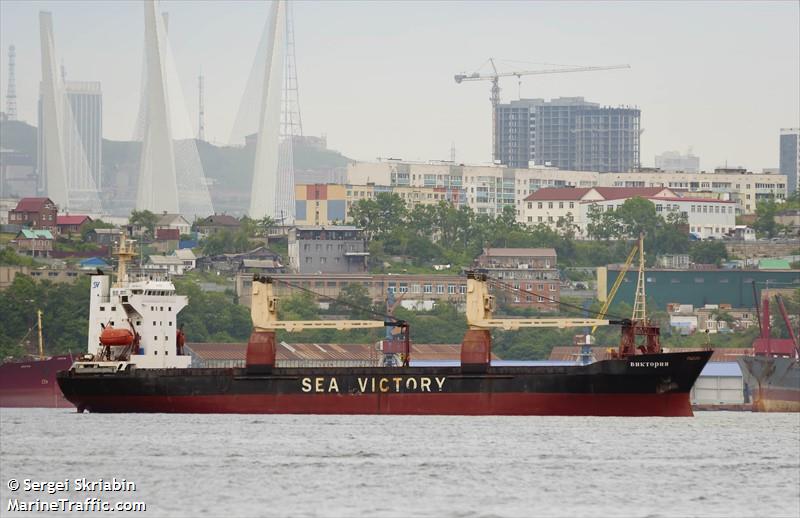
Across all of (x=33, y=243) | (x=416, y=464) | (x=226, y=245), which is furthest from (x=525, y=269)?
(x=416, y=464)

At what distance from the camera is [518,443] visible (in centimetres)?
7594

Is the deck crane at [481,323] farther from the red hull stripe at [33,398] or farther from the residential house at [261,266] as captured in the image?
the residential house at [261,266]

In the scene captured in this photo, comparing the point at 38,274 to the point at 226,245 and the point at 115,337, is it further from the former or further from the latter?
the point at 115,337

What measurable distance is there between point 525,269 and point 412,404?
96.0 metres

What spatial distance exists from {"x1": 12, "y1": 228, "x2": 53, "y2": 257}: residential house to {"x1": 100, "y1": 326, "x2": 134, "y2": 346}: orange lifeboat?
99740 millimetres

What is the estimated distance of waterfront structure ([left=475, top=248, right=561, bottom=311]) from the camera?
595 ft

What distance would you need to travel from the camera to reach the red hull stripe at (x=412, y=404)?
9038 cm

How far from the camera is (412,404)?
91.7 metres

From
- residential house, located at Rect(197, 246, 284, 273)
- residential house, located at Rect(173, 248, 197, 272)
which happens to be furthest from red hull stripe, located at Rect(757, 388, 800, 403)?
residential house, located at Rect(173, 248, 197, 272)

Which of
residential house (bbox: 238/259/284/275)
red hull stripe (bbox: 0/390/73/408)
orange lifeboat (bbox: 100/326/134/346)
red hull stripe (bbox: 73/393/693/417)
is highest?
residential house (bbox: 238/259/284/275)

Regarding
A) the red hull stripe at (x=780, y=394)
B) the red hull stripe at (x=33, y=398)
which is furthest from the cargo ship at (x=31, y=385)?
the red hull stripe at (x=780, y=394)

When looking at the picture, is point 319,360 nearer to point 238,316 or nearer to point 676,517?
point 238,316

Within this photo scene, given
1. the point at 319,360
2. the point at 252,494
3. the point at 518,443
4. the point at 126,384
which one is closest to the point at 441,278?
the point at 319,360

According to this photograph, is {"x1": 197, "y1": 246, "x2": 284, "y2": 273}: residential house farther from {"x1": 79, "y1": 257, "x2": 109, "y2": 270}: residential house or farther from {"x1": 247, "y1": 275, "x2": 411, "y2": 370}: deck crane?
{"x1": 247, "y1": 275, "x2": 411, "y2": 370}: deck crane
